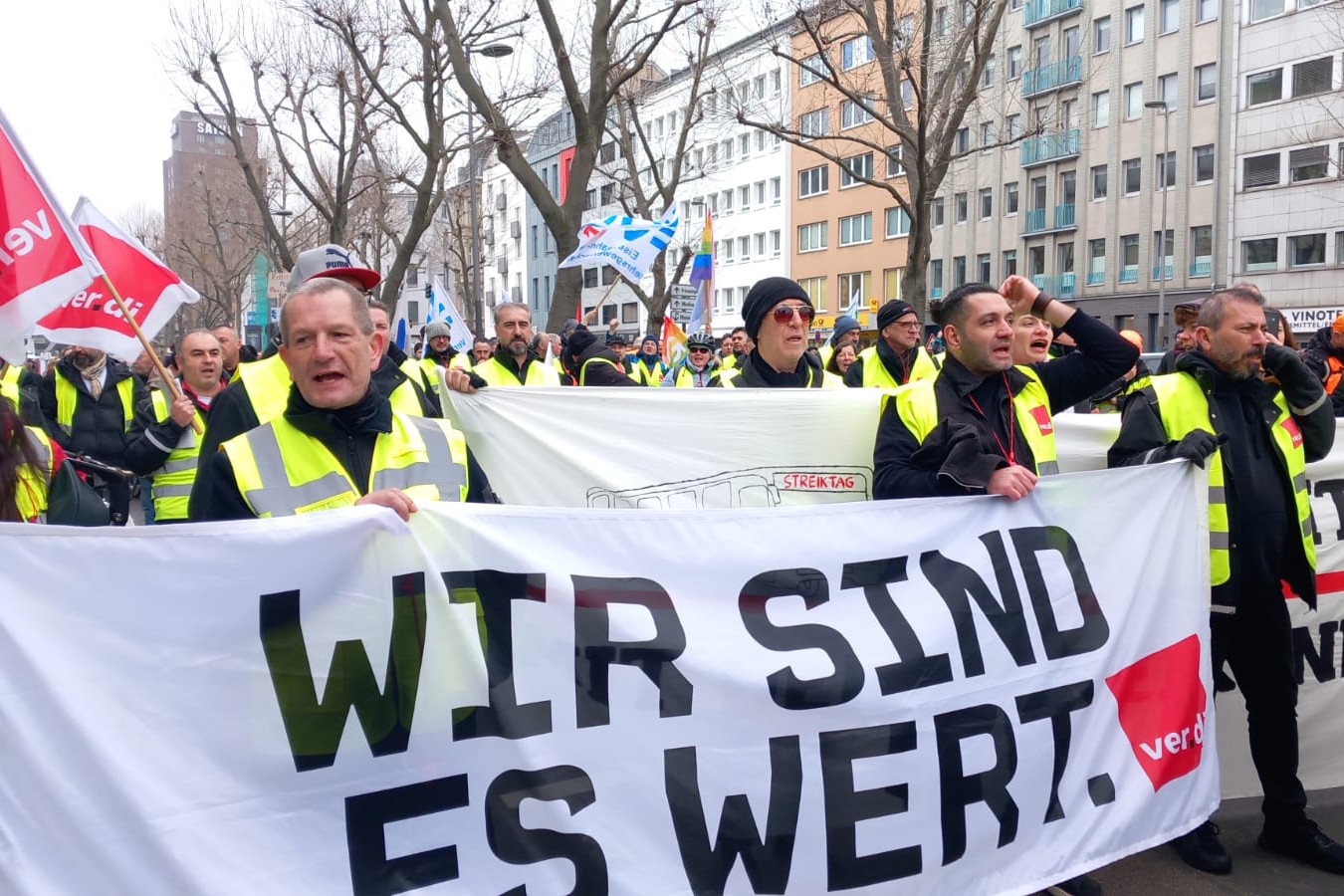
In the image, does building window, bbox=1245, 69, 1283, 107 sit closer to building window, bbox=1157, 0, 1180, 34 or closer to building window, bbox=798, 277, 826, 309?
building window, bbox=1157, 0, 1180, 34

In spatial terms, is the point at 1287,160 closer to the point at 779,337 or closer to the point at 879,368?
the point at 879,368

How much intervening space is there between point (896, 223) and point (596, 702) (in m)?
51.0

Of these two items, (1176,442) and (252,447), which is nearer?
(252,447)

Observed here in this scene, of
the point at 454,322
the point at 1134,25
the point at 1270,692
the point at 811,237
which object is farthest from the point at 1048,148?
the point at 1270,692

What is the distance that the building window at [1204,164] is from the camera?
39.6 metres

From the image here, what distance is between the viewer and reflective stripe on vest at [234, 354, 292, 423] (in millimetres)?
3730

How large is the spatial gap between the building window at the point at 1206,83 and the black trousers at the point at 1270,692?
133 ft

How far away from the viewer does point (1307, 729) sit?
14.9ft

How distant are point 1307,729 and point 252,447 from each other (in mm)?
4089

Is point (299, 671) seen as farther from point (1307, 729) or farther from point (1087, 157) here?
point (1087, 157)

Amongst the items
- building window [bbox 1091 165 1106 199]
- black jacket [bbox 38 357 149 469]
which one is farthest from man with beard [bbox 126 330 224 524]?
building window [bbox 1091 165 1106 199]

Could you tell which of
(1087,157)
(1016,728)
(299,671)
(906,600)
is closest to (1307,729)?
(1016,728)

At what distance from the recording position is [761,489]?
180 inches

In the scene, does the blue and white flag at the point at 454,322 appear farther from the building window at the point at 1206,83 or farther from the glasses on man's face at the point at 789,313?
the building window at the point at 1206,83
